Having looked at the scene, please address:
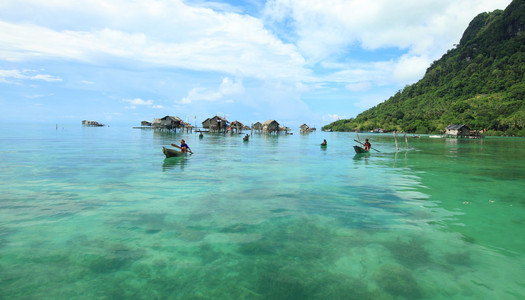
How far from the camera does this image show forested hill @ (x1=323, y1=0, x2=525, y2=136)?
100812 mm

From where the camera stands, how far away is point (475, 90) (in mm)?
134750

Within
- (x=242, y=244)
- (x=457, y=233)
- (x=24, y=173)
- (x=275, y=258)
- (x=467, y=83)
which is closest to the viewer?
(x=275, y=258)

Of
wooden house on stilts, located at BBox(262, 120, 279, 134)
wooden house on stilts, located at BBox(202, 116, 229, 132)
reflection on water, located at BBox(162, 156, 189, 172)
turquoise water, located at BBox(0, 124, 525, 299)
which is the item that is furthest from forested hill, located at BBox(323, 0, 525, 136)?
turquoise water, located at BBox(0, 124, 525, 299)

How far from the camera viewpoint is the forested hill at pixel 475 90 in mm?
100812

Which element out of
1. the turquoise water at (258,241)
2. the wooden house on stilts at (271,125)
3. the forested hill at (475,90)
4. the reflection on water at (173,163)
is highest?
the forested hill at (475,90)

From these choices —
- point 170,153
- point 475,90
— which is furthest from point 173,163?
point 475,90

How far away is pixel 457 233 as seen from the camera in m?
7.97

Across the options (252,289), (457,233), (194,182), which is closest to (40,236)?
(252,289)

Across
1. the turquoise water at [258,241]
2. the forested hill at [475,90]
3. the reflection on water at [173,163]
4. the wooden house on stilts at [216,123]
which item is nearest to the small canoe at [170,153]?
the reflection on water at [173,163]

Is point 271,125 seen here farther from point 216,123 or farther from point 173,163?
point 173,163

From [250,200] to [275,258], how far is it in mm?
5124

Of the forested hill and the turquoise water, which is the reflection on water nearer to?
the turquoise water

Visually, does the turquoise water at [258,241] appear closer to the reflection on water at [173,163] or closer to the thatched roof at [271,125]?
the reflection on water at [173,163]

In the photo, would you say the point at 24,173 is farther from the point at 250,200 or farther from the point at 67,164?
the point at 250,200
